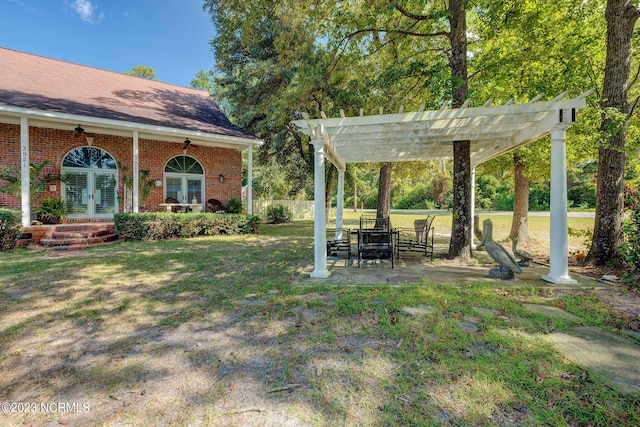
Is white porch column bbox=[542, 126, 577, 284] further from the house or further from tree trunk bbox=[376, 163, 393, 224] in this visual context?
the house

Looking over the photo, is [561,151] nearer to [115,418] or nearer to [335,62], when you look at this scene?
[335,62]

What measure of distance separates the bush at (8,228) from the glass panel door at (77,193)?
2316mm

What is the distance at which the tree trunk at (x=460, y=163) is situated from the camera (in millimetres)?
6215

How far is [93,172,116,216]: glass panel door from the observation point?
10.4 m

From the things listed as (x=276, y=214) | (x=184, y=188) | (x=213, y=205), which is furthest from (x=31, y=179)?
(x=276, y=214)

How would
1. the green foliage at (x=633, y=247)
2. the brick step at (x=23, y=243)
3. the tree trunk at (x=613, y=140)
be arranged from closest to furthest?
the green foliage at (x=633, y=247), the tree trunk at (x=613, y=140), the brick step at (x=23, y=243)

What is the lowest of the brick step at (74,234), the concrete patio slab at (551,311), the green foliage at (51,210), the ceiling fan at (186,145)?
the concrete patio slab at (551,311)

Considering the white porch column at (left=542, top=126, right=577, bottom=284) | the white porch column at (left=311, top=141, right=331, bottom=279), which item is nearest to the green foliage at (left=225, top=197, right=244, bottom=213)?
the white porch column at (left=311, top=141, right=331, bottom=279)

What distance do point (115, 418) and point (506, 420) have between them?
254 cm

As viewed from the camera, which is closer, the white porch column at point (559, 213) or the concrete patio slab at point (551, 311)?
the concrete patio slab at point (551, 311)

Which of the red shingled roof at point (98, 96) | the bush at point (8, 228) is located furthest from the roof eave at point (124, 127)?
the bush at point (8, 228)

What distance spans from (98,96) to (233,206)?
255 inches

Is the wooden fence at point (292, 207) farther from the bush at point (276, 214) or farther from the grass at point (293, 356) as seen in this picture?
the grass at point (293, 356)

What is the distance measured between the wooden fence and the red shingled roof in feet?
21.7
